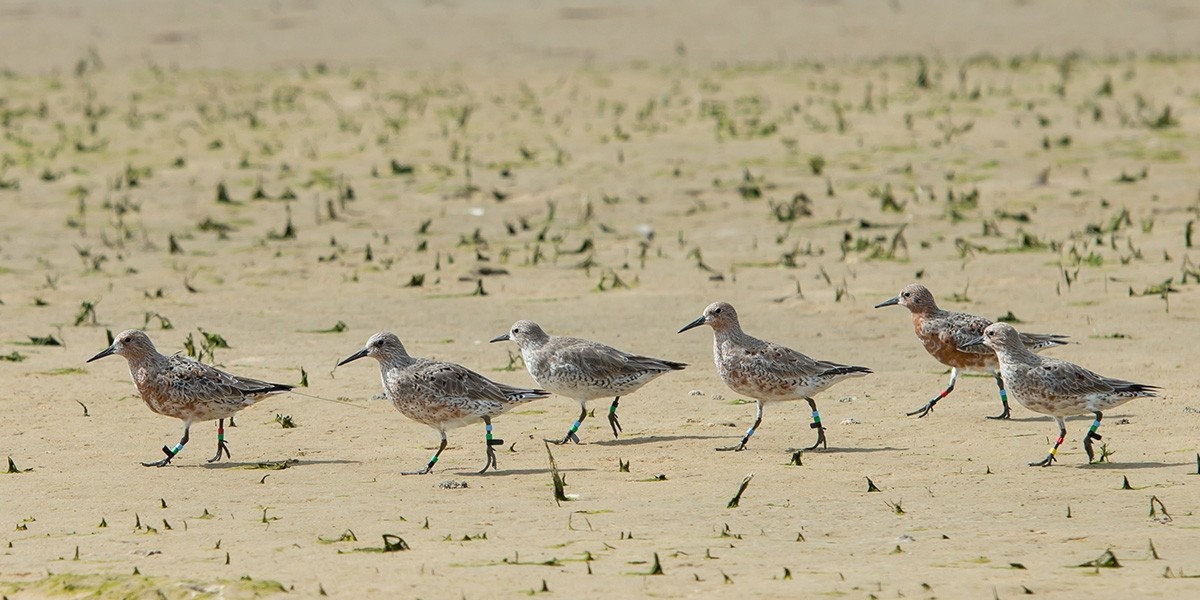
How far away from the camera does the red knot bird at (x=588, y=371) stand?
1213 centimetres

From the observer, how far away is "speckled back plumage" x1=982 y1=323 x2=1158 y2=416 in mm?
10945

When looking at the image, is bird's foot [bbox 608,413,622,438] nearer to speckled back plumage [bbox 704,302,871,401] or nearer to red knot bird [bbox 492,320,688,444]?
red knot bird [bbox 492,320,688,444]

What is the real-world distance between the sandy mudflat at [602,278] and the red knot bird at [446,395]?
30 cm

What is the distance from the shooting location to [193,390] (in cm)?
1145

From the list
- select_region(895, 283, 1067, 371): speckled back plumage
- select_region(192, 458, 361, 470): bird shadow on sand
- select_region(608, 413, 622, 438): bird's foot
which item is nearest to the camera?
select_region(192, 458, 361, 470): bird shadow on sand

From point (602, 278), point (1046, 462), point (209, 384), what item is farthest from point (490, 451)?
point (602, 278)

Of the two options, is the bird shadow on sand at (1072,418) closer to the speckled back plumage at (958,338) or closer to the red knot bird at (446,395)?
the speckled back plumage at (958,338)

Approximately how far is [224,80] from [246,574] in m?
23.6

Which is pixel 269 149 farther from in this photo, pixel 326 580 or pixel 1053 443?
pixel 326 580

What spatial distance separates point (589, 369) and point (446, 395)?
4.35ft

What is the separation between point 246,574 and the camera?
8.37 meters

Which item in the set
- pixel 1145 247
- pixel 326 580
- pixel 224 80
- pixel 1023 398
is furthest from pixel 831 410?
pixel 224 80

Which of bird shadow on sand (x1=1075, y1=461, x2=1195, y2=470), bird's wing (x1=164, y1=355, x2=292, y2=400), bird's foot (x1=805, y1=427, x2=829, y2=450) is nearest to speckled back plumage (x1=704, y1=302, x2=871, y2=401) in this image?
bird's foot (x1=805, y1=427, x2=829, y2=450)

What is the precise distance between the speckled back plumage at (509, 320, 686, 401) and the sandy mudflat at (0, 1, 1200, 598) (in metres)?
0.39
